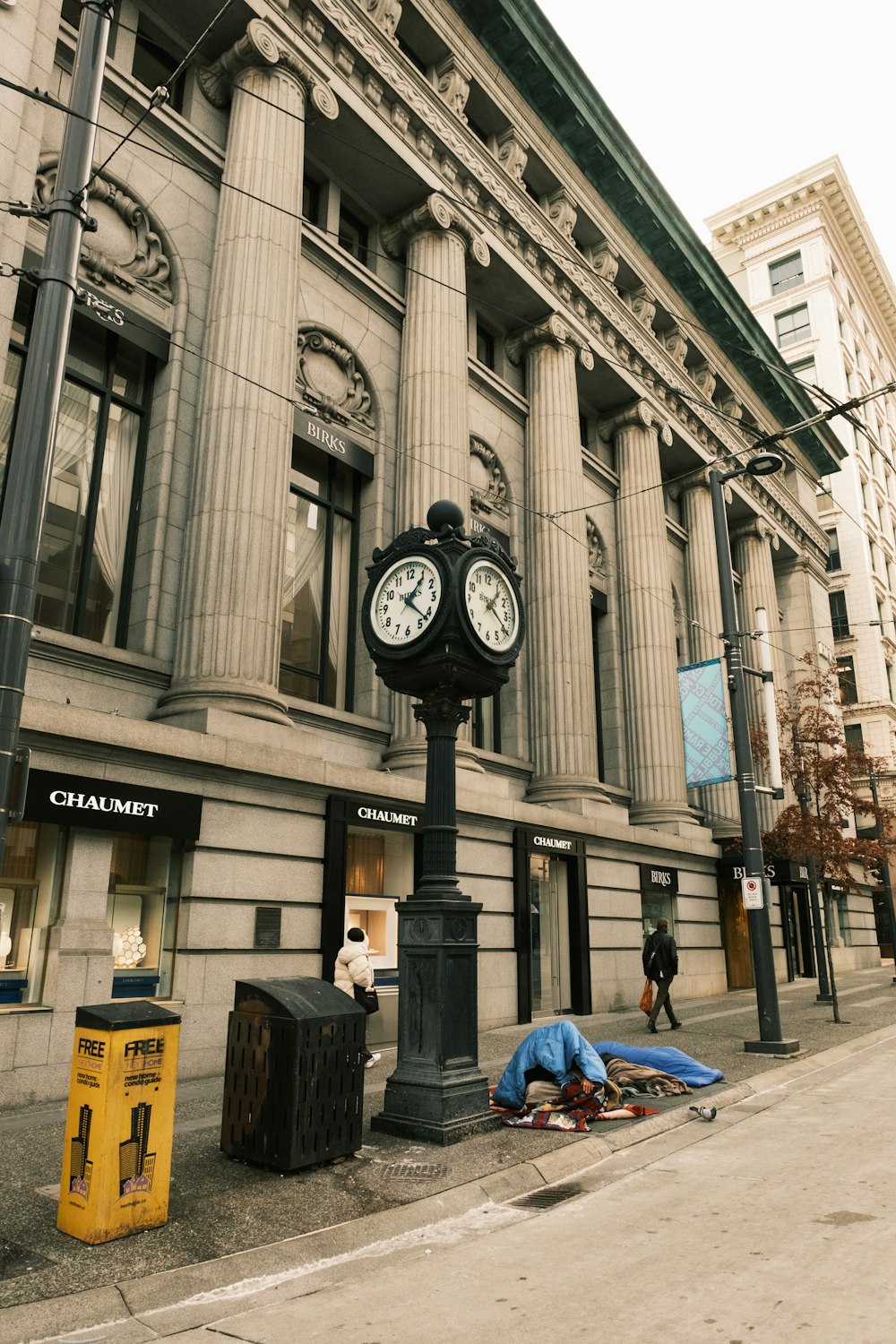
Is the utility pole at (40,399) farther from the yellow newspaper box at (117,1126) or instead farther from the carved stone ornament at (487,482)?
the carved stone ornament at (487,482)

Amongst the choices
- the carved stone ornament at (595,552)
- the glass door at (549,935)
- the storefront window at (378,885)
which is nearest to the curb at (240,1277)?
the storefront window at (378,885)

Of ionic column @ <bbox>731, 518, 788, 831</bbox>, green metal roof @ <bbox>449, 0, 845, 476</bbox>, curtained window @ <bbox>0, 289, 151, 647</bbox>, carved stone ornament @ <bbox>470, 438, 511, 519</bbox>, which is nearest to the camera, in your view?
curtained window @ <bbox>0, 289, 151, 647</bbox>

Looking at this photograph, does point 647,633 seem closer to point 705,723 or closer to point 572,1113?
point 705,723

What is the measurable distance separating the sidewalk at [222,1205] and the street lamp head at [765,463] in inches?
348

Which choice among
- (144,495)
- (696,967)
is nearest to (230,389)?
(144,495)

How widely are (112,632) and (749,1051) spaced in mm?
10546

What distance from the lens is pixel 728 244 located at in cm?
5728

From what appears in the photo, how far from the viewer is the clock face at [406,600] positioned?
861cm

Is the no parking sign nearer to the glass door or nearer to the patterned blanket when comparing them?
the glass door

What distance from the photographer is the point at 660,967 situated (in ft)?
49.3

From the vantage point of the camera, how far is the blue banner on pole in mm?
19094

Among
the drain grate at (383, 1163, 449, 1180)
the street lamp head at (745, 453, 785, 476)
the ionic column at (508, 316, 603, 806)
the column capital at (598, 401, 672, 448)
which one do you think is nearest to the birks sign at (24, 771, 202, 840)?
the drain grate at (383, 1163, 449, 1180)

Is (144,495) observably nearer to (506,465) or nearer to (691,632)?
(506,465)

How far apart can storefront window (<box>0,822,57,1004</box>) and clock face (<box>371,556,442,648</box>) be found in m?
4.24
